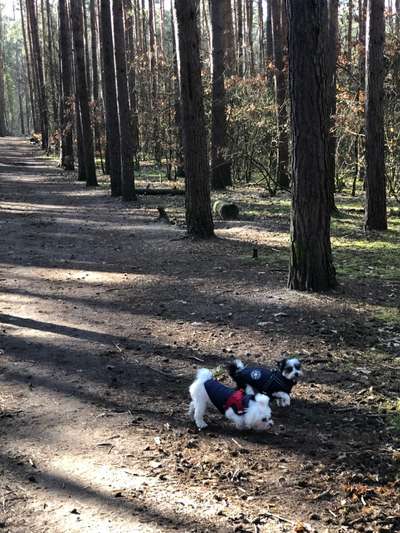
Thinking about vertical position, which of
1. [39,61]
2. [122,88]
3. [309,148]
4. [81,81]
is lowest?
[309,148]

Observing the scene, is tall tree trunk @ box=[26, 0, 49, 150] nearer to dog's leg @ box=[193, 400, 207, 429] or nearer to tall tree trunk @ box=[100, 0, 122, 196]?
tall tree trunk @ box=[100, 0, 122, 196]

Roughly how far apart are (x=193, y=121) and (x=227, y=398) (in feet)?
24.7

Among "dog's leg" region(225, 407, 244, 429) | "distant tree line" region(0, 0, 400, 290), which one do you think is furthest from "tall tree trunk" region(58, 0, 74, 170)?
"dog's leg" region(225, 407, 244, 429)

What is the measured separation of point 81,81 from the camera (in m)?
20.3

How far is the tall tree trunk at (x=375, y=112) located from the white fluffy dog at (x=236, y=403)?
26.4ft

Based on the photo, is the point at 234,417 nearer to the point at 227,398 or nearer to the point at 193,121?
the point at 227,398

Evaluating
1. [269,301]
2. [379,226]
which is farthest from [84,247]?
[379,226]

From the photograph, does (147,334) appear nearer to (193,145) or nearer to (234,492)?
(234,492)

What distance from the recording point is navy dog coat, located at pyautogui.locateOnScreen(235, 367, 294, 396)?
440 cm

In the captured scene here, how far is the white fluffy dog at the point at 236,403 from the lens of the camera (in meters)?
4.09

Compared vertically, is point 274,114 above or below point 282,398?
above

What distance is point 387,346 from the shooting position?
5.82 m

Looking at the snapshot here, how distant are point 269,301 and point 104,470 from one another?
158 inches

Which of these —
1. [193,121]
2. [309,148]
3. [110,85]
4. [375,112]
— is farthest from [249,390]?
[110,85]
